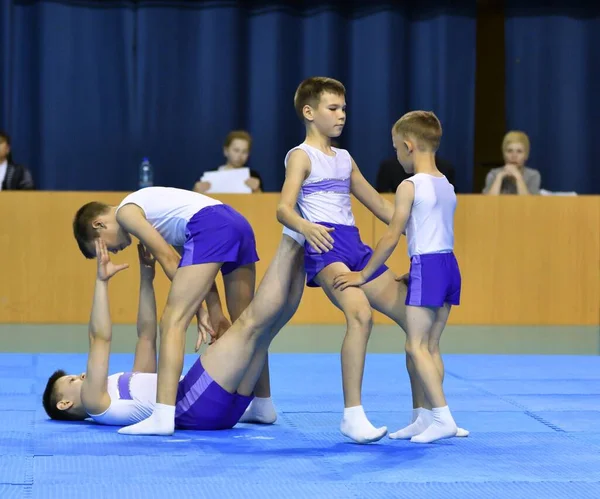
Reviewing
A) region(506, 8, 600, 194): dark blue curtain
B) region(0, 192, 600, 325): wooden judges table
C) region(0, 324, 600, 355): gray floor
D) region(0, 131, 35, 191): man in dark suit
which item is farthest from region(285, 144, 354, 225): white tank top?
region(506, 8, 600, 194): dark blue curtain

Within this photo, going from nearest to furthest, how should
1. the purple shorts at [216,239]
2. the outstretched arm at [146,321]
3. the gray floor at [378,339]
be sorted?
the purple shorts at [216,239] → the outstretched arm at [146,321] → the gray floor at [378,339]

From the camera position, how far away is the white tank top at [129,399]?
4672 mm

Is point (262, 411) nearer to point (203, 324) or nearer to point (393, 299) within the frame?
point (203, 324)

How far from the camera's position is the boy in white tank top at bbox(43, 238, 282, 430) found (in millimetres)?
4570

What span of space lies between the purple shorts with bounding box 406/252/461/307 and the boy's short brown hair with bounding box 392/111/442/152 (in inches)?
18.2

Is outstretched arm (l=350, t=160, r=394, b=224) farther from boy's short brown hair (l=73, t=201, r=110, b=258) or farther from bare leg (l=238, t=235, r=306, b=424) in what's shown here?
boy's short brown hair (l=73, t=201, r=110, b=258)

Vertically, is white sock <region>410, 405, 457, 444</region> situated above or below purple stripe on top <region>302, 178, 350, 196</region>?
below

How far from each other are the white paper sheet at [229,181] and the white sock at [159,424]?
15.8 ft

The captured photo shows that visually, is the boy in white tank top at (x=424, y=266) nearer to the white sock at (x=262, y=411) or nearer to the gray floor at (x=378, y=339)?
the white sock at (x=262, y=411)

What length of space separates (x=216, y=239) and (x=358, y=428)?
1.02 m

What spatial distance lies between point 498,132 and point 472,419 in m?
7.47

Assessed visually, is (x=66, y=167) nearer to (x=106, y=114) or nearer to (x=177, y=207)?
(x=106, y=114)

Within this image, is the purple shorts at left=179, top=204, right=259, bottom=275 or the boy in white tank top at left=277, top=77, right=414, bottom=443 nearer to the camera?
the boy in white tank top at left=277, top=77, right=414, bottom=443

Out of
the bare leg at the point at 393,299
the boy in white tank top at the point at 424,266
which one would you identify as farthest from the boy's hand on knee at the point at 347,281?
the bare leg at the point at 393,299
